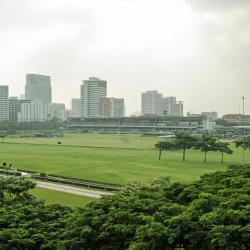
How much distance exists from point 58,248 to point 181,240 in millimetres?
4683

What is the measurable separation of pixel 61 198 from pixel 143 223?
840 inches

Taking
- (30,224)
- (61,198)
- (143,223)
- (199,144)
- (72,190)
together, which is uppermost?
(199,144)

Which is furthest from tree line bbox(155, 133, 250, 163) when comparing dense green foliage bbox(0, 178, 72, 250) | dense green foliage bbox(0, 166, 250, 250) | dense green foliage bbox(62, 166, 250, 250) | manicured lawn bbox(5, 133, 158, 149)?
dense green foliage bbox(62, 166, 250, 250)

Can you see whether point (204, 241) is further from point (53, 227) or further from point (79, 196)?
point (79, 196)

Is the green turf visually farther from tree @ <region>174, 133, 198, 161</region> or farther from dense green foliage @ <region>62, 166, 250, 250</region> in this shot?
tree @ <region>174, 133, 198, 161</region>

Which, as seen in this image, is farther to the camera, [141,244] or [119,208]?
[119,208]

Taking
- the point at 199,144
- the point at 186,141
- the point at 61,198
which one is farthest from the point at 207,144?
the point at 61,198

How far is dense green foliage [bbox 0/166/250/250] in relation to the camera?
15.7m

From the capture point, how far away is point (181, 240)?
1628 centimetres

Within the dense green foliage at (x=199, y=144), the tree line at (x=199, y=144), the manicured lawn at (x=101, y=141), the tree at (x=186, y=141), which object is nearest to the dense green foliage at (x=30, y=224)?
the dense green foliage at (x=199, y=144)

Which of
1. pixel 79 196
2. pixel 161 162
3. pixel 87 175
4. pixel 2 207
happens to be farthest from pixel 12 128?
pixel 2 207

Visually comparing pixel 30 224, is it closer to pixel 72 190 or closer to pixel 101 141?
pixel 72 190

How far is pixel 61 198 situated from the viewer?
38094 millimetres

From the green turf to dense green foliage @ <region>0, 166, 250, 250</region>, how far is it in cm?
1274
